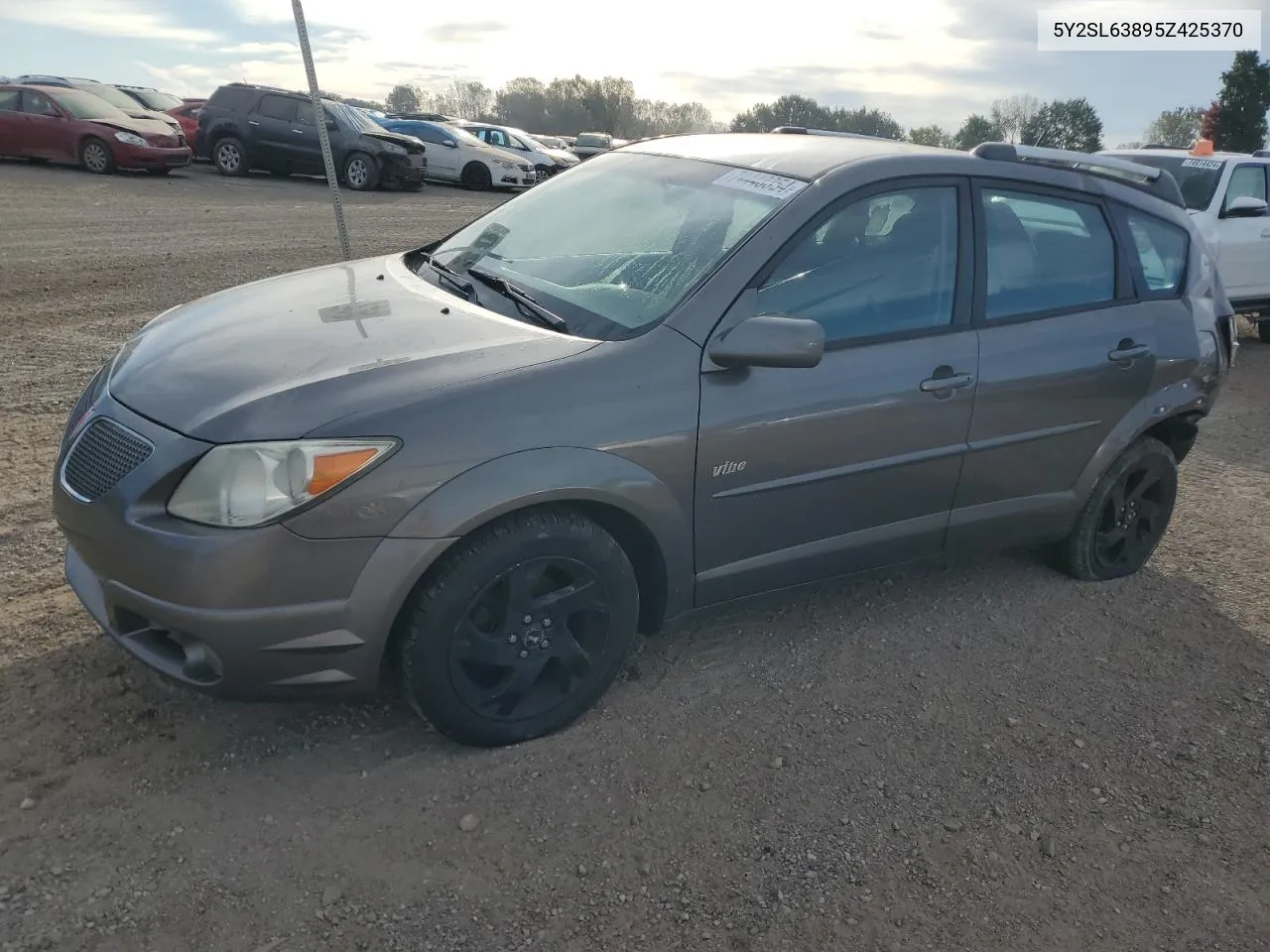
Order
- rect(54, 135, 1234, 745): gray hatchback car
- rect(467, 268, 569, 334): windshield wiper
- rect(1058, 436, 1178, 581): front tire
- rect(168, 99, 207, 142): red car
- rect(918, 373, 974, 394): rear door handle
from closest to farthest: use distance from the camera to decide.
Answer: rect(54, 135, 1234, 745): gray hatchback car < rect(467, 268, 569, 334): windshield wiper < rect(918, 373, 974, 394): rear door handle < rect(1058, 436, 1178, 581): front tire < rect(168, 99, 207, 142): red car

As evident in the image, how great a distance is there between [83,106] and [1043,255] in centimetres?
1871

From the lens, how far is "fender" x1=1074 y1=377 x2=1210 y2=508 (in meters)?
4.10

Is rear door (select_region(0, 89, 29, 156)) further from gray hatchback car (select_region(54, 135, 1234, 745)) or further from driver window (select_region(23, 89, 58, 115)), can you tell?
gray hatchback car (select_region(54, 135, 1234, 745))

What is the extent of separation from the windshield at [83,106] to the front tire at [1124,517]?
60.0 ft

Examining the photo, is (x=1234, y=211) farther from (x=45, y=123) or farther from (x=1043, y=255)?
(x=45, y=123)

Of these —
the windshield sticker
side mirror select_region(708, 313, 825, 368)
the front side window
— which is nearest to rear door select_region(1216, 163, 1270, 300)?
the front side window

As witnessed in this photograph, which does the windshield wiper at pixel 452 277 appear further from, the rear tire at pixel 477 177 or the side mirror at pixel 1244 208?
the rear tire at pixel 477 177

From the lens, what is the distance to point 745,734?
3195 mm

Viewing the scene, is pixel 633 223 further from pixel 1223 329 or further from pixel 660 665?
pixel 1223 329

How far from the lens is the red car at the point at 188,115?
70.9 feet

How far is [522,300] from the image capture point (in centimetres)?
332

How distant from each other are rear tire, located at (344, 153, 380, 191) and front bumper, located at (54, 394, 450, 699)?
17.2m

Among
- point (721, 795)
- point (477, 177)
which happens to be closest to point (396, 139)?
point (477, 177)

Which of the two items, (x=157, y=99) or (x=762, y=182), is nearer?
(x=762, y=182)
